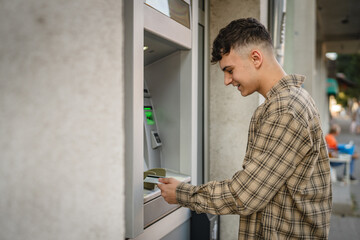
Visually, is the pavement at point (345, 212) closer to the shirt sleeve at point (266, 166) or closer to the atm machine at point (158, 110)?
the atm machine at point (158, 110)

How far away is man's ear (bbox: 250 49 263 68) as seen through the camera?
4.68ft

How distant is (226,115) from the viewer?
9.12ft

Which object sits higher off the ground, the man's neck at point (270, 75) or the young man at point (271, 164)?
the man's neck at point (270, 75)

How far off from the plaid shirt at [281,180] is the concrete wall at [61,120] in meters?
0.52

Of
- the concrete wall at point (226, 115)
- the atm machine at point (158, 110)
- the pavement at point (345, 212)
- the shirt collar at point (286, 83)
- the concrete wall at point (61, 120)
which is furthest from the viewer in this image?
the pavement at point (345, 212)

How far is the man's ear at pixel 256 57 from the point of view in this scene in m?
1.43

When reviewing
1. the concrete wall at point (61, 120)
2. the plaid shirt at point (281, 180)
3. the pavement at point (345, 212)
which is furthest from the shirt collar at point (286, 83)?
the pavement at point (345, 212)

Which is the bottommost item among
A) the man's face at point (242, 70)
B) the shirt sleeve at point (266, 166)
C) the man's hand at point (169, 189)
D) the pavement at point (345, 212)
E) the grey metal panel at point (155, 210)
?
the pavement at point (345, 212)

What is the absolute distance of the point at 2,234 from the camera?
84 centimetres

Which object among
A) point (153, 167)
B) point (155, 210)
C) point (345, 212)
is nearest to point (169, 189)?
point (155, 210)

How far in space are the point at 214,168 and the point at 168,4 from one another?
4.97ft

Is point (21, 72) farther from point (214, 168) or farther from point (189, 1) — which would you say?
point (214, 168)

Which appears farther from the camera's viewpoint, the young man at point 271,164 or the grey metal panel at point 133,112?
the grey metal panel at point 133,112

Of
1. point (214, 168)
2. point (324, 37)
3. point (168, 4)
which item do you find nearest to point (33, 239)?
point (168, 4)
